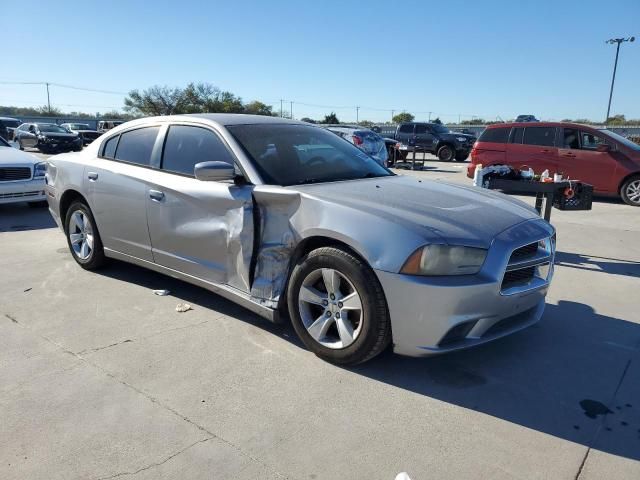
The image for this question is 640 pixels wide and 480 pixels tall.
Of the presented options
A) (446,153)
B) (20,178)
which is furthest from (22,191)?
(446,153)

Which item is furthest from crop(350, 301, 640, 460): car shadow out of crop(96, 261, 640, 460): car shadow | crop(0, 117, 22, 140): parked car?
crop(0, 117, 22, 140): parked car

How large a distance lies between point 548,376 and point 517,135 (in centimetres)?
987

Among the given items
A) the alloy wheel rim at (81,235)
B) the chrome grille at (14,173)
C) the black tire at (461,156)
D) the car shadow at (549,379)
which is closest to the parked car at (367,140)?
the black tire at (461,156)

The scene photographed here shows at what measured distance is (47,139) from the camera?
73.7 feet

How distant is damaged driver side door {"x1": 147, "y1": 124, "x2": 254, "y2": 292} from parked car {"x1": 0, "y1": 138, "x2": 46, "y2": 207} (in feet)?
17.7

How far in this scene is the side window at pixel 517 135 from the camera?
38.8 ft

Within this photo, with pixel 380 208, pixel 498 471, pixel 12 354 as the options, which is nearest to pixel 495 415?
pixel 498 471

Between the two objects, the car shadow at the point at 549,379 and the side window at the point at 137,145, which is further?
the side window at the point at 137,145

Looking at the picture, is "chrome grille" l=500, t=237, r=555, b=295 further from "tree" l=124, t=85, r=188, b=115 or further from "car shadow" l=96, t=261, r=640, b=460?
"tree" l=124, t=85, r=188, b=115

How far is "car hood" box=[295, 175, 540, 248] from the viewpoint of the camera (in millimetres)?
2951

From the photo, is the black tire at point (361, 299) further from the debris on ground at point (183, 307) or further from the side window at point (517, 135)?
the side window at point (517, 135)

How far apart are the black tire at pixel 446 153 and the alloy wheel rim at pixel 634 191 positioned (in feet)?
40.1

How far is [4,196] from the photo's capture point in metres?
8.41

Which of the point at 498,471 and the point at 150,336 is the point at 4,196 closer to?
the point at 150,336
